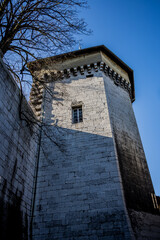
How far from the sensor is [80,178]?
8.31 metres

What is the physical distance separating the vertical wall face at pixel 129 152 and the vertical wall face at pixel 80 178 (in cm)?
51

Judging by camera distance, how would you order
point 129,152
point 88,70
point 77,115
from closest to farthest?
1. point 129,152
2. point 77,115
3. point 88,70

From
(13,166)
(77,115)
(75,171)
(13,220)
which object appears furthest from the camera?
(77,115)

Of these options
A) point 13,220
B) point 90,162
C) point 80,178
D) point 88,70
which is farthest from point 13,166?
point 88,70

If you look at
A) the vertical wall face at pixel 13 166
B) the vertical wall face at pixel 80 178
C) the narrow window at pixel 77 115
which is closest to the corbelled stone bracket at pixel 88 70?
the vertical wall face at pixel 80 178

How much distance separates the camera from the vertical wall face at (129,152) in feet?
27.1

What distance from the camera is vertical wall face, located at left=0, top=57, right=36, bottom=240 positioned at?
6.23 meters

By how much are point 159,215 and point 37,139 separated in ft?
20.9

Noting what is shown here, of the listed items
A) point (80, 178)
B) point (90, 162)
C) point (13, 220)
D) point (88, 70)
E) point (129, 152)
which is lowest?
point (13, 220)

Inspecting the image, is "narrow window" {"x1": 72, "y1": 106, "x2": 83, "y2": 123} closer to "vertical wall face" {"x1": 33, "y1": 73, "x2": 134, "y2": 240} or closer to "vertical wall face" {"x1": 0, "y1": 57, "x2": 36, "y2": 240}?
"vertical wall face" {"x1": 33, "y1": 73, "x2": 134, "y2": 240}

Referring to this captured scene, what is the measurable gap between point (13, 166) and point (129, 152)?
5.31 metres

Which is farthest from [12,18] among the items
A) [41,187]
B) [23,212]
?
[23,212]

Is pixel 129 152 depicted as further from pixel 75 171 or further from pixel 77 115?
pixel 77 115

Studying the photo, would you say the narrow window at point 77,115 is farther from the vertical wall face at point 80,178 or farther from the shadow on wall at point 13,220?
the shadow on wall at point 13,220
